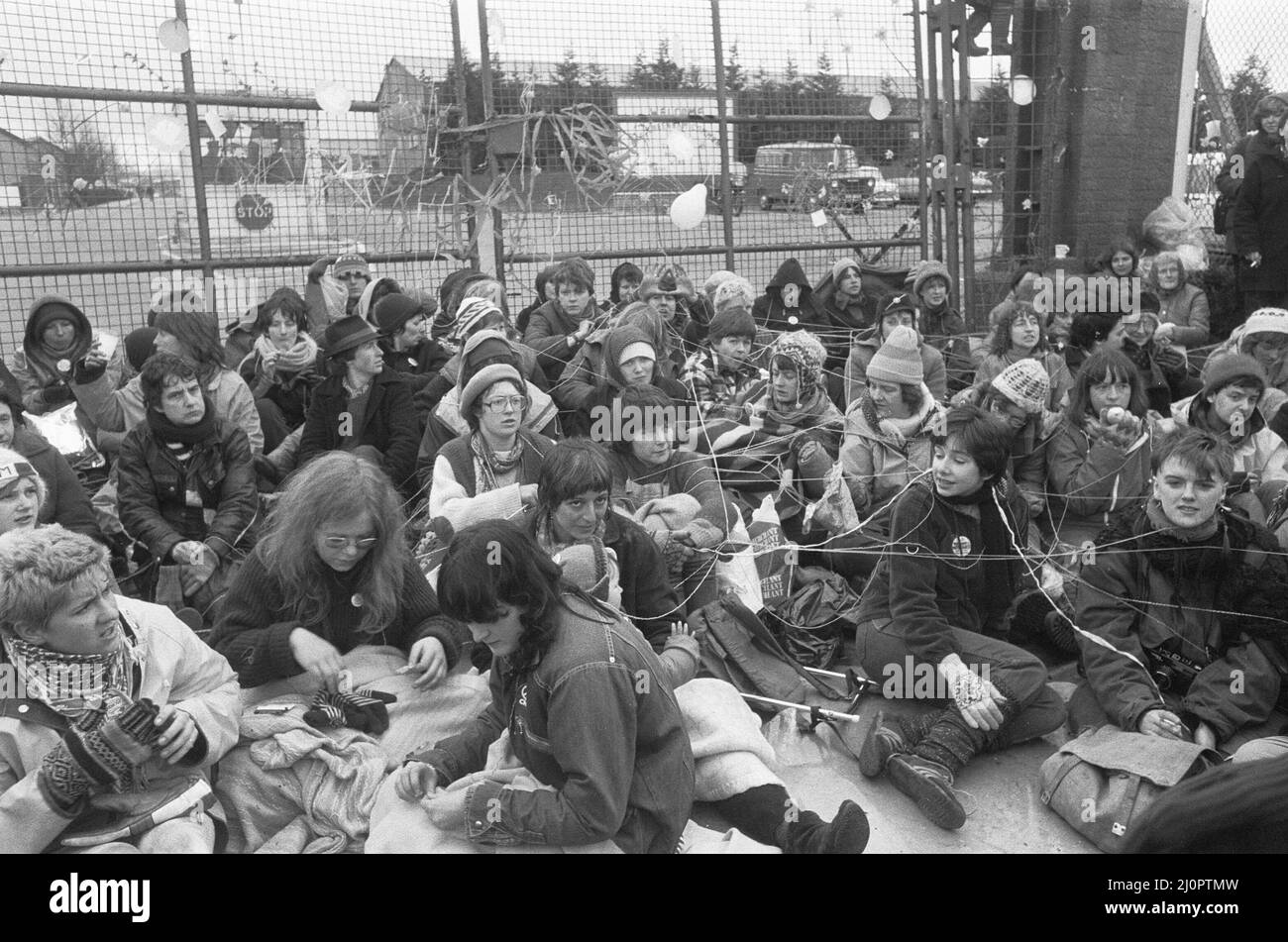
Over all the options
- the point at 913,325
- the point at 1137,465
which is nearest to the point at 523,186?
the point at 913,325

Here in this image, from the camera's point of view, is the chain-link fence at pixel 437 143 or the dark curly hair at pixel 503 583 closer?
the dark curly hair at pixel 503 583

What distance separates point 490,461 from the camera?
4.68m

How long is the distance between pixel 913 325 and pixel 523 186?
97.4 inches

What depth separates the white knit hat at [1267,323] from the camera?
19.5 ft

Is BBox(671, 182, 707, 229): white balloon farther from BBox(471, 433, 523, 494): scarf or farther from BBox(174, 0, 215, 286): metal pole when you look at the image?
BBox(471, 433, 523, 494): scarf

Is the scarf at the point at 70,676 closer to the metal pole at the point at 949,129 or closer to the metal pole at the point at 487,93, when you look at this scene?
the metal pole at the point at 487,93

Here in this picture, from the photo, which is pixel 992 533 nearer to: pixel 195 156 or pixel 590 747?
pixel 590 747

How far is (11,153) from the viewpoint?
6.31 meters

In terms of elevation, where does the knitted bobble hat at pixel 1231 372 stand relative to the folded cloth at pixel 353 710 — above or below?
above

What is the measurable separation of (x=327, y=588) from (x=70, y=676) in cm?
79

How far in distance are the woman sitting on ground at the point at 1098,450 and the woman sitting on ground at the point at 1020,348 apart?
0.70m

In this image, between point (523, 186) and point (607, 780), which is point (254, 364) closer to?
point (523, 186)

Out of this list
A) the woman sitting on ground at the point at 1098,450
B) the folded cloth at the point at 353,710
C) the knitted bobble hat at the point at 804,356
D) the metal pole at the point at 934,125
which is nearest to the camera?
the folded cloth at the point at 353,710
